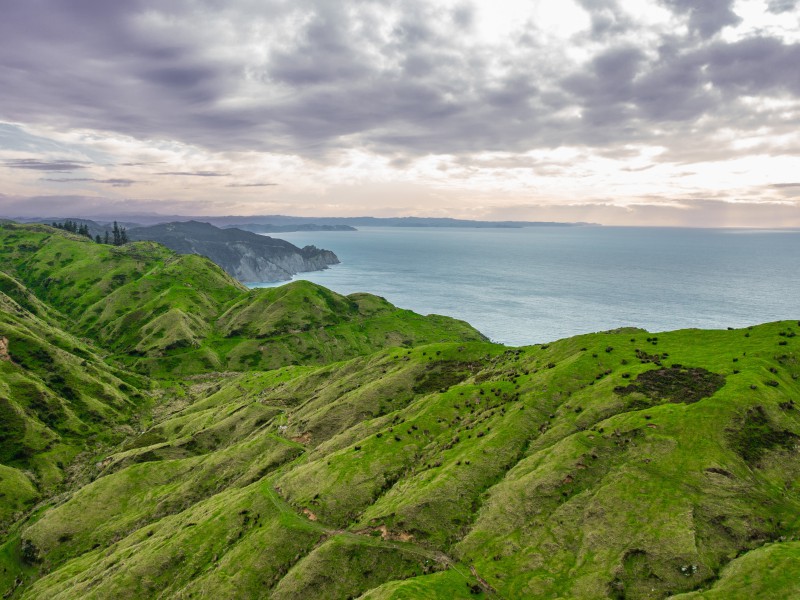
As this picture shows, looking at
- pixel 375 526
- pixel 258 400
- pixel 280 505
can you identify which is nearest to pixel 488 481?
pixel 375 526

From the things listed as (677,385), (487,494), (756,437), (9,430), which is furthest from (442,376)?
(9,430)

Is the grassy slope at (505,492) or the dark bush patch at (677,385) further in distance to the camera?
the dark bush patch at (677,385)

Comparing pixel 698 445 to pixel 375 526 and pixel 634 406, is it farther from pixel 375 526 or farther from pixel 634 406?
pixel 375 526

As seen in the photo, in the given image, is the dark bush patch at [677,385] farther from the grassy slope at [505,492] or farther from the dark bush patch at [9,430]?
the dark bush patch at [9,430]

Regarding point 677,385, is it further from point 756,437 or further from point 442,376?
point 442,376

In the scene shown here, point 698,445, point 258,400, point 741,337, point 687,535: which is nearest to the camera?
point 687,535

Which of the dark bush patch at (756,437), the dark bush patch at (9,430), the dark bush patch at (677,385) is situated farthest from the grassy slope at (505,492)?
the dark bush patch at (9,430)
